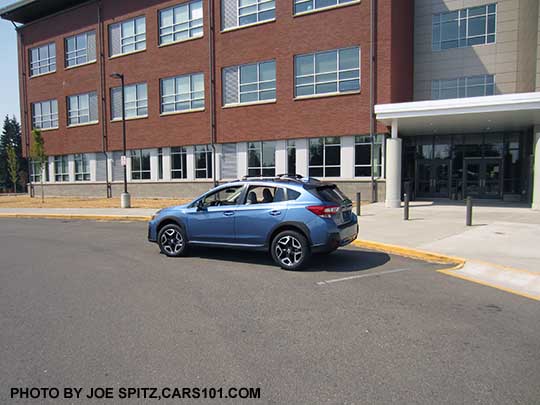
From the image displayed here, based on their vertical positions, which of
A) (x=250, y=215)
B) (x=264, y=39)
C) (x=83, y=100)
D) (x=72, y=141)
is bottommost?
(x=250, y=215)

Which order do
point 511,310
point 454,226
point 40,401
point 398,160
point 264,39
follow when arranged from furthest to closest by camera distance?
point 264,39
point 398,160
point 454,226
point 511,310
point 40,401

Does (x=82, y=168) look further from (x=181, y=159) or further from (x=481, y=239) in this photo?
(x=481, y=239)

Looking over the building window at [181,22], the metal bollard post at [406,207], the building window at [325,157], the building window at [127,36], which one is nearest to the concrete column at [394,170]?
the building window at [325,157]

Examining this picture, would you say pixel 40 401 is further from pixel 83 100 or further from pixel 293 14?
pixel 83 100

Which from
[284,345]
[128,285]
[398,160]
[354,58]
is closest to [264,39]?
[354,58]

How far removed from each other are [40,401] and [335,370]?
234 cm

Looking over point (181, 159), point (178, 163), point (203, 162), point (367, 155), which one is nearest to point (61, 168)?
point (178, 163)

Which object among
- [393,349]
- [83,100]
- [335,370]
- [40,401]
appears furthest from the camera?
[83,100]

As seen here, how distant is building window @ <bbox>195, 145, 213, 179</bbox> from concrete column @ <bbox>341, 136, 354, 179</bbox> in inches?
350

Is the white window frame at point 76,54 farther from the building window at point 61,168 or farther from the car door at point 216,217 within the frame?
the car door at point 216,217

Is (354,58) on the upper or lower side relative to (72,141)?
upper

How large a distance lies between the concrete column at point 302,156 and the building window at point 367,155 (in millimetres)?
2799

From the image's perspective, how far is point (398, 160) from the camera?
717 inches

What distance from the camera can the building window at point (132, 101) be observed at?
2836 cm
